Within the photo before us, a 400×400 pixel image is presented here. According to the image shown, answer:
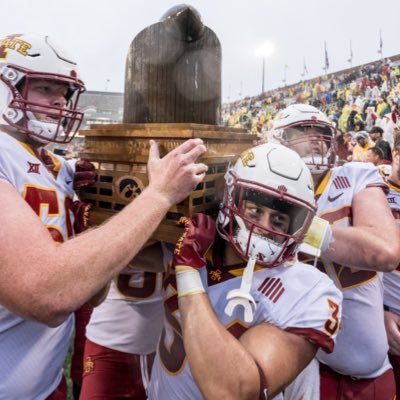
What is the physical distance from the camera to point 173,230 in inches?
61.2

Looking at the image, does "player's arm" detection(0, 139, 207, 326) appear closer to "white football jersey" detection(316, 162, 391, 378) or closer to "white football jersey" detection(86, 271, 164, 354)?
"white football jersey" detection(86, 271, 164, 354)

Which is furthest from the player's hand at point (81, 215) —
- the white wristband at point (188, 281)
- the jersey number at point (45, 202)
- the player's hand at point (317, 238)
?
the player's hand at point (317, 238)

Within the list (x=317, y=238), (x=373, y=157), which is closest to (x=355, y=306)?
(x=317, y=238)

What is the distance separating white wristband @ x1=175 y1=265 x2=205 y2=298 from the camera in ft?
4.54

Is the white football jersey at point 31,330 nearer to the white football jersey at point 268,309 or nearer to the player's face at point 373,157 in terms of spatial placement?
the white football jersey at point 268,309

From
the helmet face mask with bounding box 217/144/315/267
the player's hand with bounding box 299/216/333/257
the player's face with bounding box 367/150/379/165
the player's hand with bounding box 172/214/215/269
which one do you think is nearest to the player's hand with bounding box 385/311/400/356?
the player's hand with bounding box 299/216/333/257

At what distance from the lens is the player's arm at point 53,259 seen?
1063mm

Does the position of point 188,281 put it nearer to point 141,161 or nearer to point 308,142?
point 141,161

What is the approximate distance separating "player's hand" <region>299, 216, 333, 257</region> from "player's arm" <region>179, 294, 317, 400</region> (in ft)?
1.62

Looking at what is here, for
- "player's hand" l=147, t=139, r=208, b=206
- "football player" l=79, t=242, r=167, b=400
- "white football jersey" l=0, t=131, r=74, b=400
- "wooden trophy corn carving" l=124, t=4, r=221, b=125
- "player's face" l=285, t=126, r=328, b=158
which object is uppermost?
"wooden trophy corn carving" l=124, t=4, r=221, b=125

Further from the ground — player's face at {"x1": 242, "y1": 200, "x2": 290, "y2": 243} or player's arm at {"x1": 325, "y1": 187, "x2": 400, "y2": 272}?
player's face at {"x1": 242, "y1": 200, "x2": 290, "y2": 243}

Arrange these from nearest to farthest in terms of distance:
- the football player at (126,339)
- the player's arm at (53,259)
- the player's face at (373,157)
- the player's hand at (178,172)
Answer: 1. the player's arm at (53,259)
2. the player's hand at (178,172)
3. the football player at (126,339)
4. the player's face at (373,157)

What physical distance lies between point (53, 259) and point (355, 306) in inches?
66.1

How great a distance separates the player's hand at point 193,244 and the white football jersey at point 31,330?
0.54 m
